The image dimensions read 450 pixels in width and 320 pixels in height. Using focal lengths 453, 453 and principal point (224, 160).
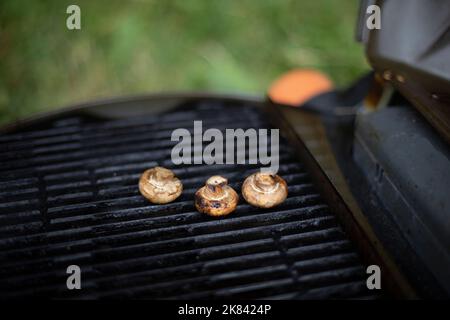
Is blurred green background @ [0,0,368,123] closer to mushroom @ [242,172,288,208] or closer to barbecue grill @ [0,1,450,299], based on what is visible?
barbecue grill @ [0,1,450,299]

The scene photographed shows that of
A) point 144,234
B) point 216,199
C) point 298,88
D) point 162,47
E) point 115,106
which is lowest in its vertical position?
point 144,234

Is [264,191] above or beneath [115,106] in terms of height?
beneath

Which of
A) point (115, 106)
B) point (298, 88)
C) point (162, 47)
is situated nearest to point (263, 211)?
point (115, 106)

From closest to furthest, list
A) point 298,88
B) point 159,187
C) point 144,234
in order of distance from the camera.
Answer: point 144,234
point 159,187
point 298,88

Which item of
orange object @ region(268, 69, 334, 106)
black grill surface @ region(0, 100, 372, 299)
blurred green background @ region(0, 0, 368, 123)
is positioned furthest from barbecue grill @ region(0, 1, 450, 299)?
blurred green background @ region(0, 0, 368, 123)

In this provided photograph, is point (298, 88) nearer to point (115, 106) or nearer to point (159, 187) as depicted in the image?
point (115, 106)

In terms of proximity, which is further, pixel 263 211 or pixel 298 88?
pixel 298 88
